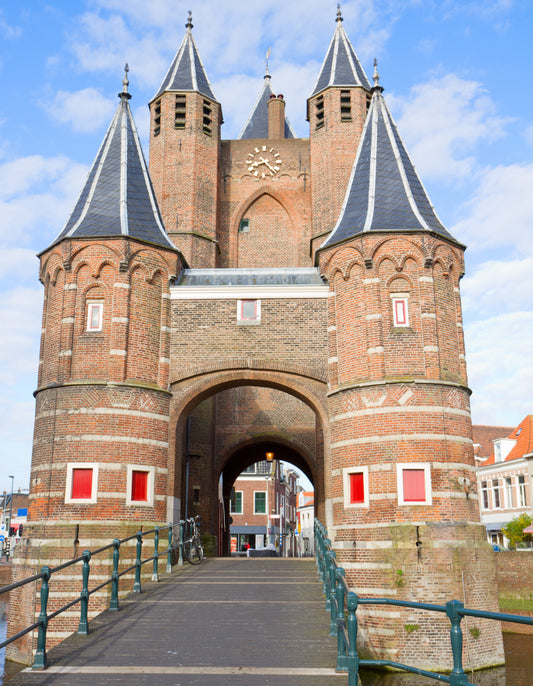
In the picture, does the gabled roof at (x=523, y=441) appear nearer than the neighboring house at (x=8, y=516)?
Yes

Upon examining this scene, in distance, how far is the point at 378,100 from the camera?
21.9 meters

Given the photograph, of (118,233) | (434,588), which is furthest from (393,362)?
(118,233)

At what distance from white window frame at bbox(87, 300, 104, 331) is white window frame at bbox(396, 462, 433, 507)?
8.42 meters

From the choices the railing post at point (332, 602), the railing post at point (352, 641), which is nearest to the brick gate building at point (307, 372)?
the railing post at point (332, 602)

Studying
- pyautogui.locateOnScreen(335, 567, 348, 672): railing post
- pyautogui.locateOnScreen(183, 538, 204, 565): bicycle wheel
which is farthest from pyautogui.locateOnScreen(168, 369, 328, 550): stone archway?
pyautogui.locateOnScreen(335, 567, 348, 672): railing post

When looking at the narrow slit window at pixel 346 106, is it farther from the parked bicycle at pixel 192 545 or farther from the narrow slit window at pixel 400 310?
the parked bicycle at pixel 192 545

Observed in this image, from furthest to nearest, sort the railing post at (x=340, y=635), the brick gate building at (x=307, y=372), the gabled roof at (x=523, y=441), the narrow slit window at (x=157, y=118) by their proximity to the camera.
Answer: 1. the gabled roof at (x=523, y=441)
2. the narrow slit window at (x=157, y=118)
3. the brick gate building at (x=307, y=372)
4. the railing post at (x=340, y=635)

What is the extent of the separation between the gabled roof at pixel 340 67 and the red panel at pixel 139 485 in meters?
16.9

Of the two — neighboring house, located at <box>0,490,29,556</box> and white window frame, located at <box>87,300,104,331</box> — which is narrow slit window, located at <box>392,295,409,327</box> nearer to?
white window frame, located at <box>87,300,104,331</box>

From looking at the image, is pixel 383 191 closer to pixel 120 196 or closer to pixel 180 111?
pixel 120 196

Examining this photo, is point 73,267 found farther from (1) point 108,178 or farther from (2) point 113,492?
(2) point 113,492

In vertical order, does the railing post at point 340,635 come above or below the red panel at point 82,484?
below

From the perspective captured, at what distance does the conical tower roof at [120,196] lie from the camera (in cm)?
1912

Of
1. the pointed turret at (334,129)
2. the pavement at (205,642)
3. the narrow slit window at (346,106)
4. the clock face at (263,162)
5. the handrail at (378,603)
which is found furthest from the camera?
the clock face at (263,162)
